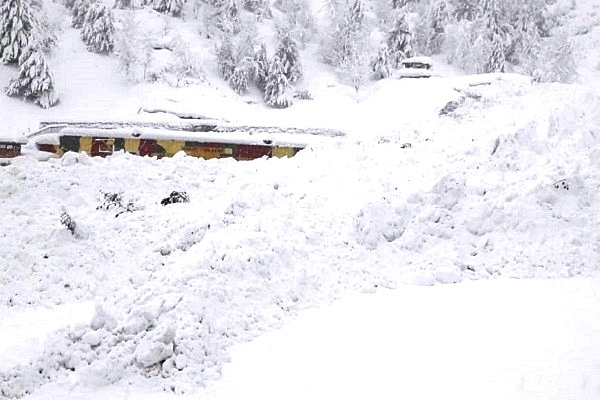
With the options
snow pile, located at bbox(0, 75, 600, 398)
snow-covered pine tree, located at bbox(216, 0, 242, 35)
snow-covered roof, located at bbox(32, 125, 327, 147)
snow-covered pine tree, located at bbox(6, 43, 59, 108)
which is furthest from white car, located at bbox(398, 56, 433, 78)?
snow-covered pine tree, located at bbox(6, 43, 59, 108)

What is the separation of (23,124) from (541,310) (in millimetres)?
20331

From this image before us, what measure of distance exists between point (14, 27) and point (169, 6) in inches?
371

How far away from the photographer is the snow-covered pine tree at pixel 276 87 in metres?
26.1

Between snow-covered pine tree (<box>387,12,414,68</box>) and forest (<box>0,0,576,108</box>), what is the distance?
0.06m

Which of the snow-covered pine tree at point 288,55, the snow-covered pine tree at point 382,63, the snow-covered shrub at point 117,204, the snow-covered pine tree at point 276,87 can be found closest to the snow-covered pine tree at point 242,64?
the snow-covered pine tree at point 276,87

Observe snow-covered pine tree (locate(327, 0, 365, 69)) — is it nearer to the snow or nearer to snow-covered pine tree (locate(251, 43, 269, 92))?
snow-covered pine tree (locate(251, 43, 269, 92))

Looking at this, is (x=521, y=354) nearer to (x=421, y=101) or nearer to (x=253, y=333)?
(x=253, y=333)

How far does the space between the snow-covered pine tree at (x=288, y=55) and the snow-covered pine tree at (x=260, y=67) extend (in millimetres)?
705

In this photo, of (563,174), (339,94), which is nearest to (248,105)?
(339,94)

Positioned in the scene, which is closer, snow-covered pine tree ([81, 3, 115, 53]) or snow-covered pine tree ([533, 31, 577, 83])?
snow-covered pine tree ([533, 31, 577, 83])

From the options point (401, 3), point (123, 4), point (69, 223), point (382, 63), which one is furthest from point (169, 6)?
point (69, 223)

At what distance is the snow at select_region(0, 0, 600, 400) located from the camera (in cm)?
491

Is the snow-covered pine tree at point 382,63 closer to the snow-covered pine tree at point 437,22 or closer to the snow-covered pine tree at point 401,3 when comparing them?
the snow-covered pine tree at point 437,22

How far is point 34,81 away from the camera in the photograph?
2178 centimetres
